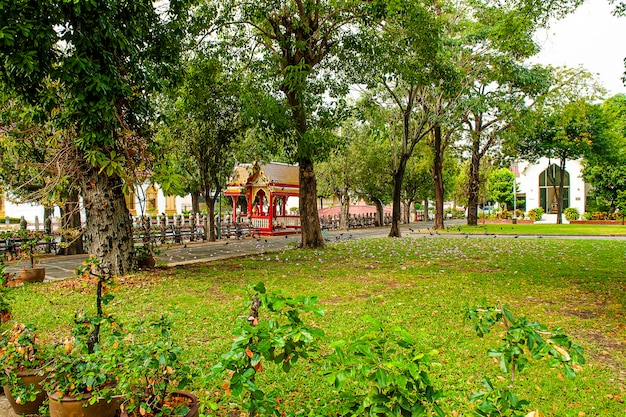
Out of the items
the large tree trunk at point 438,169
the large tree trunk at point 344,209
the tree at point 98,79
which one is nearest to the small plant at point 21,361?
the tree at point 98,79

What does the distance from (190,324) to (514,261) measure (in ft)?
31.0

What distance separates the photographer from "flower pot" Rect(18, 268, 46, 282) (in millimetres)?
9820

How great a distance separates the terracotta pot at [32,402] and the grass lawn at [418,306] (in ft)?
3.12

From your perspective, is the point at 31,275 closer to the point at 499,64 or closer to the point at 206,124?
the point at 206,124

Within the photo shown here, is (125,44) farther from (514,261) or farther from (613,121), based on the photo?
(613,121)

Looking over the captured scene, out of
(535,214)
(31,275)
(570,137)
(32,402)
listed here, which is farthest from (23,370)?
(535,214)

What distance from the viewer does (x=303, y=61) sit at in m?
12.9

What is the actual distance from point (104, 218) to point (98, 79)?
340 cm

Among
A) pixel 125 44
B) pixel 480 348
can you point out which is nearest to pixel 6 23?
pixel 125 44

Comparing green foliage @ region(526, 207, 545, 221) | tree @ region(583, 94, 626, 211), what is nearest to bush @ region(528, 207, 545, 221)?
green foliage @ region(526, 207, 545, 221)

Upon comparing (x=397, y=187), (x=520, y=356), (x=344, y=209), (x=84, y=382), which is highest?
(x=397, y=187)

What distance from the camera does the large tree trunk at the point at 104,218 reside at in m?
9.57

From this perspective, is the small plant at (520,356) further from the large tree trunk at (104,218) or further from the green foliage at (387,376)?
the large tree trunk at (104,218)

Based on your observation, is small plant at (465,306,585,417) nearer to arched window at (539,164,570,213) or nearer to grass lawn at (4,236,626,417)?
grass lawn at (4,236,626,417)
